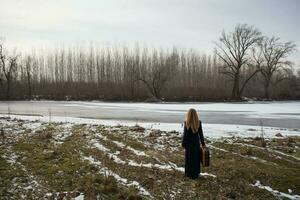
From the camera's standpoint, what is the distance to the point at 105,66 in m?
69.4

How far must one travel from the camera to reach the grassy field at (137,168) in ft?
23.0

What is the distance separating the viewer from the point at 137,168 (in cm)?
880

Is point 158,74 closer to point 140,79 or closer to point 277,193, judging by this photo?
point 140,79

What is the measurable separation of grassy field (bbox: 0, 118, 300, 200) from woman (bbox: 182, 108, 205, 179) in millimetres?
286

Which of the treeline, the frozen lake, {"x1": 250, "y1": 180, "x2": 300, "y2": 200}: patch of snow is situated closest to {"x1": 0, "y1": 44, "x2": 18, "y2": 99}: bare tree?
the treeline

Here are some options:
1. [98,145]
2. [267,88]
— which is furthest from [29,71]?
[98,145]

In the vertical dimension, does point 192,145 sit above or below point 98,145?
above

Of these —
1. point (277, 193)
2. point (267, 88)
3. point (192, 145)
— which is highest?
point (267, 88)

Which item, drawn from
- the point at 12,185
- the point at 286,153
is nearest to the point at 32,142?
the point at 12,185

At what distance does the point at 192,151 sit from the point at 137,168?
1.64 metres

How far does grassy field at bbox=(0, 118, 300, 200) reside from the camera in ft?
23.0

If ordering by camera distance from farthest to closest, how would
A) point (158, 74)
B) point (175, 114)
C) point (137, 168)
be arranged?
1. point (158, 74)
2. point (175, 114)
3. point (137, 168)

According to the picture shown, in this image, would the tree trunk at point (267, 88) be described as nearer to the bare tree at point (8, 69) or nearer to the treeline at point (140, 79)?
the treeline at point (140, 79)

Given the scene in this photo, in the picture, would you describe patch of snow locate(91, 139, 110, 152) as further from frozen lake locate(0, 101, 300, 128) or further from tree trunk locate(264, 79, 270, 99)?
tree trunk locate(264, 79, 270, 99)
